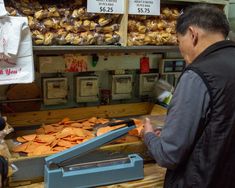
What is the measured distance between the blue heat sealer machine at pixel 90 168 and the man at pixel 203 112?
0.25m

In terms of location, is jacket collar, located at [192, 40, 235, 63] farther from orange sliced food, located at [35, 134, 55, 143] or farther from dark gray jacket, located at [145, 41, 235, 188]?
orange sliced food, located at [35, 134, 55, 143]

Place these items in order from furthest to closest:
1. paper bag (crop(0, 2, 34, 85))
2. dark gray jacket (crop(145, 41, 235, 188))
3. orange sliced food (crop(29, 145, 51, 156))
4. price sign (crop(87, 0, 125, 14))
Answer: price sign (crop(87, 0, 125, 14)) → orange sliced food (crop(29, 145, 51, 156)) → paper bag (crop(0, 2, 34, 85)) → dark gray jacket (crop(145, 41, 235, 188))

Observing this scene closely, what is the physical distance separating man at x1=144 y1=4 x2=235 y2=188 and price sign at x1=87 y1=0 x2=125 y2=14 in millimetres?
476

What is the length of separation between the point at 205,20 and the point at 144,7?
0.59m

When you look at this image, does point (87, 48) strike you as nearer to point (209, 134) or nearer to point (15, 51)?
point (15, 51)

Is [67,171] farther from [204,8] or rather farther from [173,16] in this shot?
[173,16]

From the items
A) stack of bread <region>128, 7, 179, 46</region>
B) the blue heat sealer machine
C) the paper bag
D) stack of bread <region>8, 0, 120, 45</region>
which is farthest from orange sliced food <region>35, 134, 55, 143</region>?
stack of bread <region>128, 7, 179, 46</region>

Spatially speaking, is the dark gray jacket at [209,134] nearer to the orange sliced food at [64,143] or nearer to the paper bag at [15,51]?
the orange sliced food at [64,143]

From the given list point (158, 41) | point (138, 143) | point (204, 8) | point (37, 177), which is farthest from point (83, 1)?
point (37, 177)

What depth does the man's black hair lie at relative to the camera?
1.23 metres

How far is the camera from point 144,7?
175 cm

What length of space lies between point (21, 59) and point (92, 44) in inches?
15.8

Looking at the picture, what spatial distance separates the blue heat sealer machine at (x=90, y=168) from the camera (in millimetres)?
1368

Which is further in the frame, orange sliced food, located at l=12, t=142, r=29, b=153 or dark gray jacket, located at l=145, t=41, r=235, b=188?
orange sliced food, located at l=12, t=142, r=29, b=153
